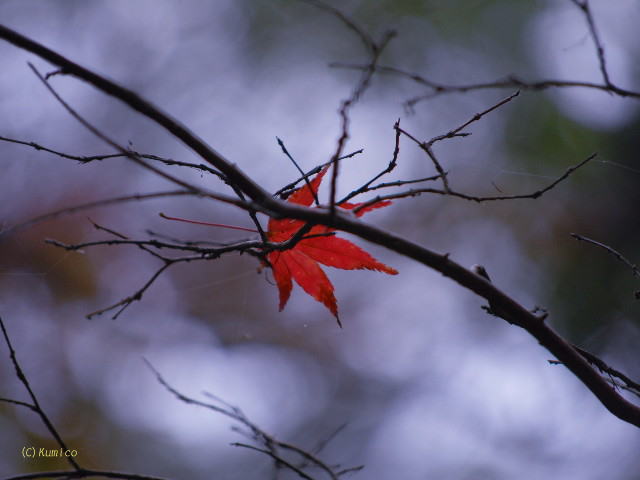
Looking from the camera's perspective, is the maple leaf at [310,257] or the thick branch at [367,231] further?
the maple leaf at [310,257]

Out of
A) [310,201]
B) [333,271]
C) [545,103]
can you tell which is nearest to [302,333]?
[333,271]

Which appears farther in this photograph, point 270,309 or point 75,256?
point 270,309

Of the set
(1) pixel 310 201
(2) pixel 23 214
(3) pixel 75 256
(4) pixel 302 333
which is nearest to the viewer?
(1) pixel 310 201

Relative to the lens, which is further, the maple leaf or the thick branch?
the maple leaf

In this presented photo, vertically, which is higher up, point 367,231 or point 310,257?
point 310,257

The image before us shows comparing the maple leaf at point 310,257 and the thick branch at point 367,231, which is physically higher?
the maple leaf at point 310,257

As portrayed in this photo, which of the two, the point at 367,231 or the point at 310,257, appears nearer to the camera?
the point at 367,231

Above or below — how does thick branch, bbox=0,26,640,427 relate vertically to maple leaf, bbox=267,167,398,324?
below

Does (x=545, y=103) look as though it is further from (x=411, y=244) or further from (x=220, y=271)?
(x=411, y=244)
